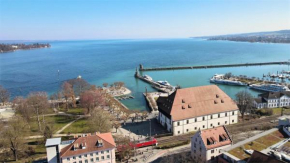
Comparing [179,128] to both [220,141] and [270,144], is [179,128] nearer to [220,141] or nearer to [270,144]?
[220,141]

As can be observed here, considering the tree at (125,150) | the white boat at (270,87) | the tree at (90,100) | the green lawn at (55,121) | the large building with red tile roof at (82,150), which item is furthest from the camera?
the white boat at (270,87)

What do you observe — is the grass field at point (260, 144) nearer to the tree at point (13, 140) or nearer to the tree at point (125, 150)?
the tree at point (125, 150)

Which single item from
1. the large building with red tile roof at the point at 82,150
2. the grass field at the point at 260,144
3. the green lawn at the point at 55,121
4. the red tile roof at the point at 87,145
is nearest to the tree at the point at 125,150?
the large building with red tile roof at the point at 82,150

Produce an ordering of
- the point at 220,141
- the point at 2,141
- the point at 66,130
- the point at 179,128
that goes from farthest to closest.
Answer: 1. the point at 66,130
2. the point at 179,128
3. the point at 2,141
4. the point at 220,141

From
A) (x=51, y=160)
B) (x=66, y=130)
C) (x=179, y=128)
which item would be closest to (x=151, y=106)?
(x=179, y=128)

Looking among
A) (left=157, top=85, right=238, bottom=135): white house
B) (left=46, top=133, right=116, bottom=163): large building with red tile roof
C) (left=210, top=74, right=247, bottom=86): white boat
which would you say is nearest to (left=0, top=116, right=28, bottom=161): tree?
(left=46, top=133, right=116, bottom=163): large building with red tile roof
